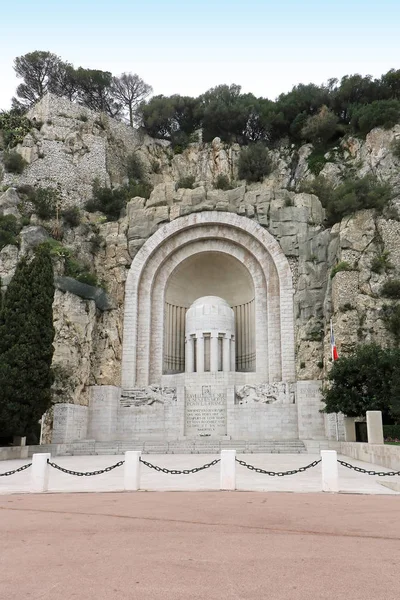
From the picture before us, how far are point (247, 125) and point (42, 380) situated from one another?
99.7 ft

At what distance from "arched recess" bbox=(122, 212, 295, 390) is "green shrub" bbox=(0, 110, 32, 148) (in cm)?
1597

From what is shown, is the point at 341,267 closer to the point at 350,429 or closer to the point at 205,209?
the point at 350,429

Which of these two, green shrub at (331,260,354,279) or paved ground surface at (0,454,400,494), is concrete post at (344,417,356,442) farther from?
green shrub at (331,260,354,279)

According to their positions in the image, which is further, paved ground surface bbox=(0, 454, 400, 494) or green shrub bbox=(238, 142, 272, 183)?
green shrub bbox=(238, 142, 272, 183)

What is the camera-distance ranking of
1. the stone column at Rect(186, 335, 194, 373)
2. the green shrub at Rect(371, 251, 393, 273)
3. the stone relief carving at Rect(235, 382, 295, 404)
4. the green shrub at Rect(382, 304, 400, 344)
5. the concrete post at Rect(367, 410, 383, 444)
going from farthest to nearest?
the stone column at Rect(186, 335, 194, 373) → the green shrub at Rect(371, 251, 393, 273) → the stone relief carving at Rect(235, 382, 295, 404) → the green shrub at Rect(382, 304, 400, 344) → the concrete post at Rect(367, 410, 383, 444)

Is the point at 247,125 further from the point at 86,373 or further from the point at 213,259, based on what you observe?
the point at 86,373

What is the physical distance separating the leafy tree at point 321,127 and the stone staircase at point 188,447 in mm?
24934

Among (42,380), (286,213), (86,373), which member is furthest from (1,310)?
(286,213)

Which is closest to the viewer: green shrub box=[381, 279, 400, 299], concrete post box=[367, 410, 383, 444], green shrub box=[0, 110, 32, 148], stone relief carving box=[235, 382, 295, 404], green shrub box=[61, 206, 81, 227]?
concrete post box=[367, 410, 383, 444]

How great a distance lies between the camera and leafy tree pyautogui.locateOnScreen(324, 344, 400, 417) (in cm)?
1764

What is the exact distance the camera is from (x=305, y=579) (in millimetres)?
3898

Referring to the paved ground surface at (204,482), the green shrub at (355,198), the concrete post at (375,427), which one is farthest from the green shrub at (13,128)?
the concrete post at (375,427)

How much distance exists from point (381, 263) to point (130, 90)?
32.0 metres

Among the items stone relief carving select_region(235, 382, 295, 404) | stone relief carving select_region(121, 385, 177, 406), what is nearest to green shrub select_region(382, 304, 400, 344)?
stone relief carving select_region(235, 382, 295, 404)
